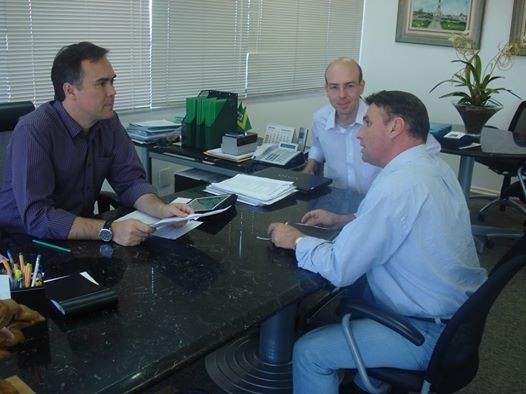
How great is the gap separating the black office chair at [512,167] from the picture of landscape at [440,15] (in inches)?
40.7

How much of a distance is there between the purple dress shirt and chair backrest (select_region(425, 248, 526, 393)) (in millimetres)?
1130

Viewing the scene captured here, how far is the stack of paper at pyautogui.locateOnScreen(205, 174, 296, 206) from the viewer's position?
2.02 m

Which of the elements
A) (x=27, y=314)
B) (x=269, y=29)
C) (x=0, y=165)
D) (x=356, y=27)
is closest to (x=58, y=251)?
(x=27, y=314)

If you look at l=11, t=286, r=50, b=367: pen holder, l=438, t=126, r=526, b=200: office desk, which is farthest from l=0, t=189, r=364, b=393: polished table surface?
l=438, t=126, r=526, b=200: office desk

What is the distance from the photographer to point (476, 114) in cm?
359

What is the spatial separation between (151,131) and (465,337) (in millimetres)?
2302

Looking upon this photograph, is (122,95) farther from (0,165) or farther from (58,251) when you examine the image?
(58,251)

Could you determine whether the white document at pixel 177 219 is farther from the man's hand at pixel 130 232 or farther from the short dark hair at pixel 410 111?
the short dark hair at pixel 410 111

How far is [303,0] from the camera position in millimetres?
4625

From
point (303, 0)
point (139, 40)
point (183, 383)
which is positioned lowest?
point (183, 383)

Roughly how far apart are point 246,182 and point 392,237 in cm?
83

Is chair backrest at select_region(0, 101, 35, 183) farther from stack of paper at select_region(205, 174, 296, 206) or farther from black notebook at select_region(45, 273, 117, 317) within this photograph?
black notebook at select_region(45, 273, 117, 317)

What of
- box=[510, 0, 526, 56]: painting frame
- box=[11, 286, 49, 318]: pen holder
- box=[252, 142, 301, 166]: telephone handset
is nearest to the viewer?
box=[11, 286, 49, 318]: pen holder

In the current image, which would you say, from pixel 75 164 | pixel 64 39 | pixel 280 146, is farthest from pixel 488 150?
pixel 64 39
